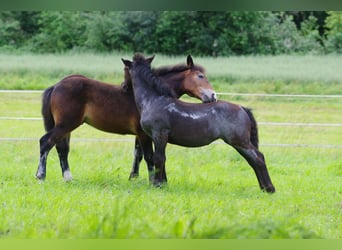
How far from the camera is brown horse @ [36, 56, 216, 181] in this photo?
5.68 meters

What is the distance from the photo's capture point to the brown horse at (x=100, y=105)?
568 centimetres

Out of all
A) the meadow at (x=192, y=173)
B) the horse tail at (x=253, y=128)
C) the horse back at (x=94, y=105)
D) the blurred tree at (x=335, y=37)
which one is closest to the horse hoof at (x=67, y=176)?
the meadow at (x=192, y=173)

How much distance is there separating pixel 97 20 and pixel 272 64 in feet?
17.8

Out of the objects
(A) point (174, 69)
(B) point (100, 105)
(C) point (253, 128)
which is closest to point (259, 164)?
(C) point (253, 128)

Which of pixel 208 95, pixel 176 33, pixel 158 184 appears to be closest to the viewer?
pixel 158 184

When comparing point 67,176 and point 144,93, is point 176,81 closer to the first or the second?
point 144,93

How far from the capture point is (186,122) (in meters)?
5.29

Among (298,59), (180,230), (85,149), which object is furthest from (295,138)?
(180,230)

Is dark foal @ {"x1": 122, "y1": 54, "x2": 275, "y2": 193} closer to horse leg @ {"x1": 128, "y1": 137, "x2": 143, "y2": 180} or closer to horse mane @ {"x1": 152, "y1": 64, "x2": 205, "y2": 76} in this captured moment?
horse mane @ {"x1": 152, "y1": 64, "x2": 205, "y2": 76}

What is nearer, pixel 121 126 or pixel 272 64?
pixel 121 126

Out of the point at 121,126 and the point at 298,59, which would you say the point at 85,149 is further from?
the point at 298,59

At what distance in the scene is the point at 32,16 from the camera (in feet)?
60.4

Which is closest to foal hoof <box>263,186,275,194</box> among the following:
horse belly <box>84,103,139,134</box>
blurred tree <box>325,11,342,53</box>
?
horse belly <box>84,103,139,134</box>

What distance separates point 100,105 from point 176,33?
34.1 feet
